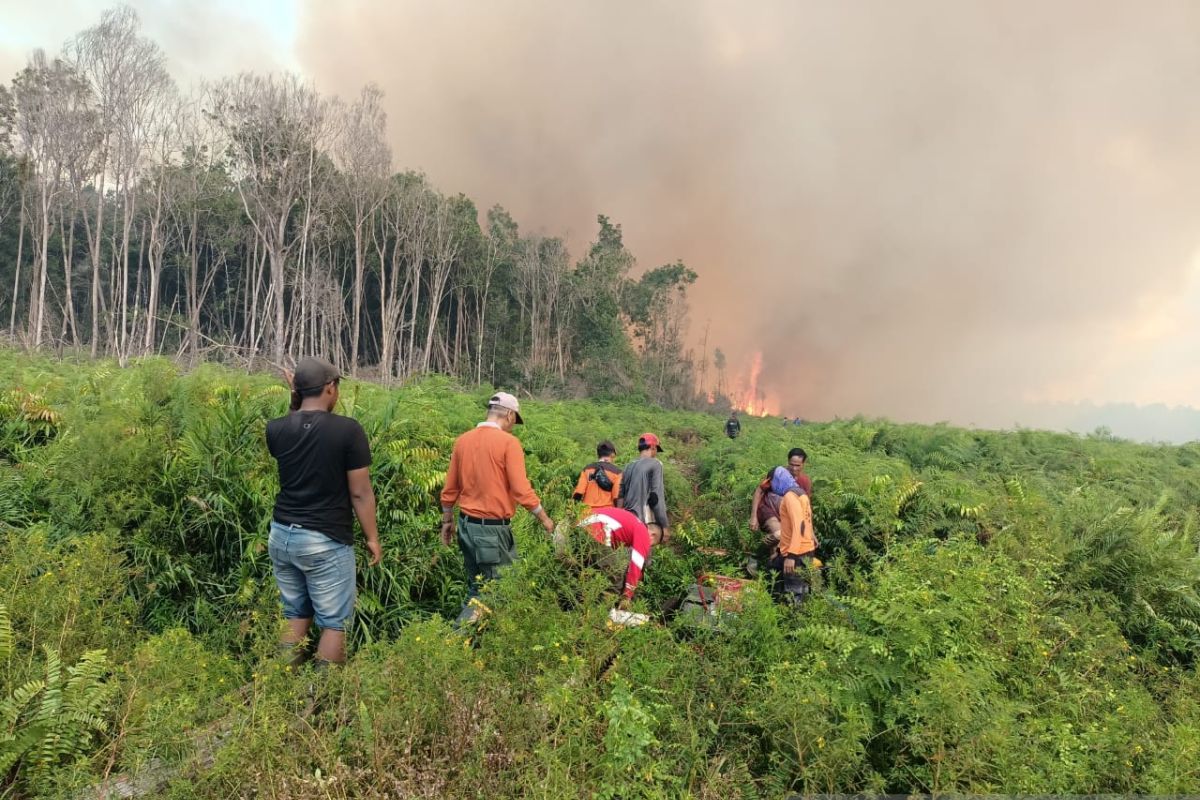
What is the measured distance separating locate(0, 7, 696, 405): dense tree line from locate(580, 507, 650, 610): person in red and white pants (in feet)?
29.4

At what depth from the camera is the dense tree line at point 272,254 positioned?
23828mm

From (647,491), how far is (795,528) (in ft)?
6.38

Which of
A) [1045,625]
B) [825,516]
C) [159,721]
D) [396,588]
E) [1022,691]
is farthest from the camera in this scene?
[825,516]

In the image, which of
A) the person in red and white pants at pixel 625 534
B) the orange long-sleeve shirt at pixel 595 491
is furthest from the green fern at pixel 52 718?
the orange long-sleeve shirt at pixel 595 491

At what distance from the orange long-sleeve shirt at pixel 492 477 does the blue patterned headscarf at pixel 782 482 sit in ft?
9.34

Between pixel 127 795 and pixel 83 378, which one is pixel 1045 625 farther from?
pixel 83 378

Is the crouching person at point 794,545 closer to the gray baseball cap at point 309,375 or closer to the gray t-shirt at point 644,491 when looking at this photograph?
the gray t-shirt at point 644,491

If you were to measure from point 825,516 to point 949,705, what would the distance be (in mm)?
4677

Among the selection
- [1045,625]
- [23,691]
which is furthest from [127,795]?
[1045,625]

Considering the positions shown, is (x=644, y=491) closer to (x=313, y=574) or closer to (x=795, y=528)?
(x=795, y=528)

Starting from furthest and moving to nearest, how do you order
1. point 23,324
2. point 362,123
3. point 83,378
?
point 23,324, point 362,123, point 83,378

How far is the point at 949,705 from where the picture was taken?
282 centimetres

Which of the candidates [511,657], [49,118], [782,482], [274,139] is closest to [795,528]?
[782,482]

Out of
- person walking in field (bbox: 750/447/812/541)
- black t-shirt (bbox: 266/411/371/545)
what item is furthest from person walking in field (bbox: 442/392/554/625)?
person walking in field (bbox: 750/447/812/541)
